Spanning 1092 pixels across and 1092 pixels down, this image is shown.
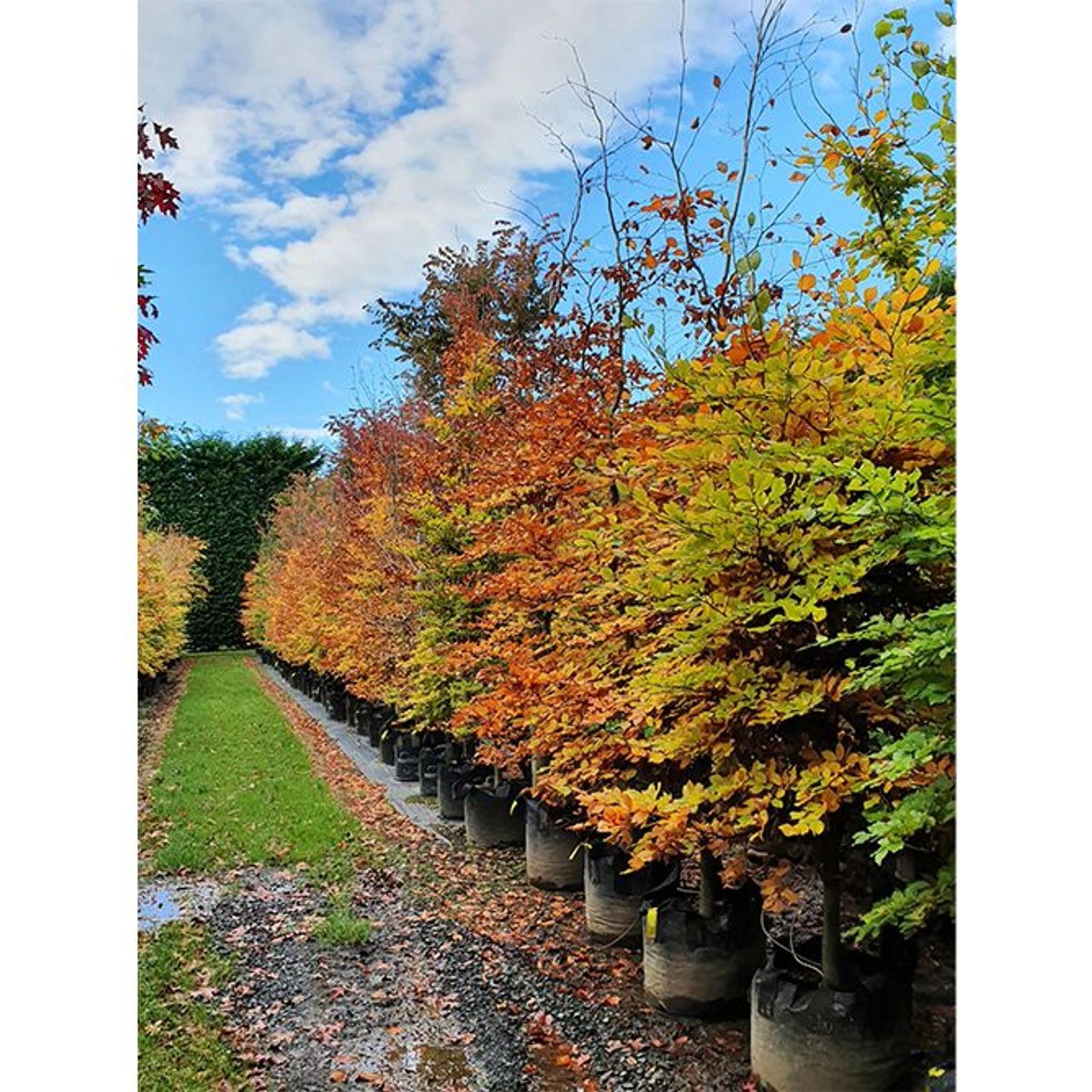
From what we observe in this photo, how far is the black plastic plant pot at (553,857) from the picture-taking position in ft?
10.3

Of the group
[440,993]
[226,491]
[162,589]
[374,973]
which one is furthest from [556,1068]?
A: [226,491]

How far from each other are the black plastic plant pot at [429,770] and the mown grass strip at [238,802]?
0.47m

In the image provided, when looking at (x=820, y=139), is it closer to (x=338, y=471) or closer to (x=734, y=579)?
(x=734, y=579)

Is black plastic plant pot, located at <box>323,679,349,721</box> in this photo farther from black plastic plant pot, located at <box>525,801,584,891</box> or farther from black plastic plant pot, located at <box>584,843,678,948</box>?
black plastic plant pot, located at <box>584,843,678,948</box>

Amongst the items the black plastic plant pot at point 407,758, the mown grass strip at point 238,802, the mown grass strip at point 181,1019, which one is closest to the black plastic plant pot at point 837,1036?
the mown grass strip at point 181,1019

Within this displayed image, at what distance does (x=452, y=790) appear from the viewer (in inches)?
170

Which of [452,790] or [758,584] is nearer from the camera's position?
[758,584]

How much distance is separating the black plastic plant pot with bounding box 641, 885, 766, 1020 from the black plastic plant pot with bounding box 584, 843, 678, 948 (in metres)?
0.38

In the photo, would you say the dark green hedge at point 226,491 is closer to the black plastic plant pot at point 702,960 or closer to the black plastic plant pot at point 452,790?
the black plastic plant pot at point 452,790

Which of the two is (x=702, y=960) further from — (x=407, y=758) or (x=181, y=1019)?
(x=407, y=758)

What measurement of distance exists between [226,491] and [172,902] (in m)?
9.67

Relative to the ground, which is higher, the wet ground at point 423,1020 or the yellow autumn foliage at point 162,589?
the yellow autumn foliage at point 162,589

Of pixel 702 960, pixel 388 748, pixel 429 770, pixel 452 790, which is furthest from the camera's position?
pixel 388 748
